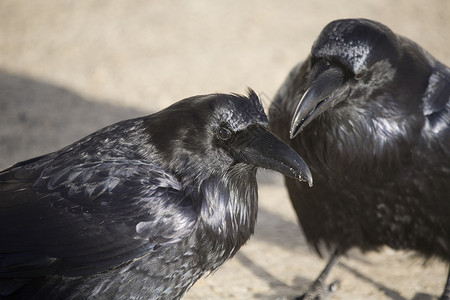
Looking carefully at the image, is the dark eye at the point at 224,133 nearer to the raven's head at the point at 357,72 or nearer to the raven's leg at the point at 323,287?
the raven's head at the point at 357,72

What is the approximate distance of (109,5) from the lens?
8961mm

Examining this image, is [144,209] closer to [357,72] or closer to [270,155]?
[270,155]

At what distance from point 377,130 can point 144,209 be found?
154 centimetres

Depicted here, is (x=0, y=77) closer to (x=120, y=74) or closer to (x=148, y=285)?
(x=120, y=74)

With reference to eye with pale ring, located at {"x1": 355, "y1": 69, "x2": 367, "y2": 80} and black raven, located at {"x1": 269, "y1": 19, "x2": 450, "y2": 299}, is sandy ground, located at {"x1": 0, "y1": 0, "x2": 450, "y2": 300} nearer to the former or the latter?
black raven, located at {"x1": 269, "y1": 19, "x2": 450, "y2": 299}

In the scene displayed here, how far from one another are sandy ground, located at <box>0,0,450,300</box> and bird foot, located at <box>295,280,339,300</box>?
9 cm

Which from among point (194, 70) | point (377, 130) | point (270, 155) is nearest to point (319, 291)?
Answer: point (377, 130)

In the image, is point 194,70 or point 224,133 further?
point 194,70

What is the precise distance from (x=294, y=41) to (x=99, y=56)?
2454mm

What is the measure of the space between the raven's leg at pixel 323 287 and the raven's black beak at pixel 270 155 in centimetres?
160

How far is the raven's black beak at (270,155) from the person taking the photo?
3.15m

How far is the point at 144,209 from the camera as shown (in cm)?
312

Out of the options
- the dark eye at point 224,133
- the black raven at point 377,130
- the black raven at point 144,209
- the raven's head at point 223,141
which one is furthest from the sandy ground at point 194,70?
the dark eye at point 224,133

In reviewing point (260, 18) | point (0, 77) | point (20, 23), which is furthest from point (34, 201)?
point (260, 18)
